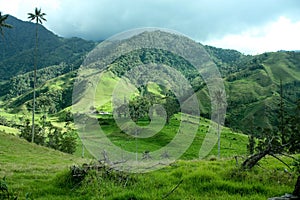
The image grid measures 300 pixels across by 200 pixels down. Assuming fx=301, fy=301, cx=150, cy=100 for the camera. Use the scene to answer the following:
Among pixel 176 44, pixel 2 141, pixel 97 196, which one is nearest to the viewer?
pixel 97 196

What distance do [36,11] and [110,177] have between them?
6522cm

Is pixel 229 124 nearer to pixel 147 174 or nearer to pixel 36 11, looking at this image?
pixel 36 11

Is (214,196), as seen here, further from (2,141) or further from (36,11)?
(36,11)

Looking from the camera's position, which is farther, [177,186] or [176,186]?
[176,186]

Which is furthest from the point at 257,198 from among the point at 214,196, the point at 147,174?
the point at 147,174

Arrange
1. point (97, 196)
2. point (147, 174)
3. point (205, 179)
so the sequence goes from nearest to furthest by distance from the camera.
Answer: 1. point (97, 196)
2. point (205, 179)
3. point (147, 174)

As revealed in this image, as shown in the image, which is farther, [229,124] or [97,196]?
[229,124]

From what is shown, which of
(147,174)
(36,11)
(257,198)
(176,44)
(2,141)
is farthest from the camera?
(36,11)

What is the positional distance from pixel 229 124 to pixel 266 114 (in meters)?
28.5

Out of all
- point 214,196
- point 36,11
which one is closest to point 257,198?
point 214,196

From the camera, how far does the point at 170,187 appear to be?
9.70 metres

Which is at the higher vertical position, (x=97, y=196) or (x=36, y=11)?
(x=36, y=11)

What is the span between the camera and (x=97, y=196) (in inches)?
359

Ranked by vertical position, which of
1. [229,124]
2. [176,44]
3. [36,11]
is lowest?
[229,124]
